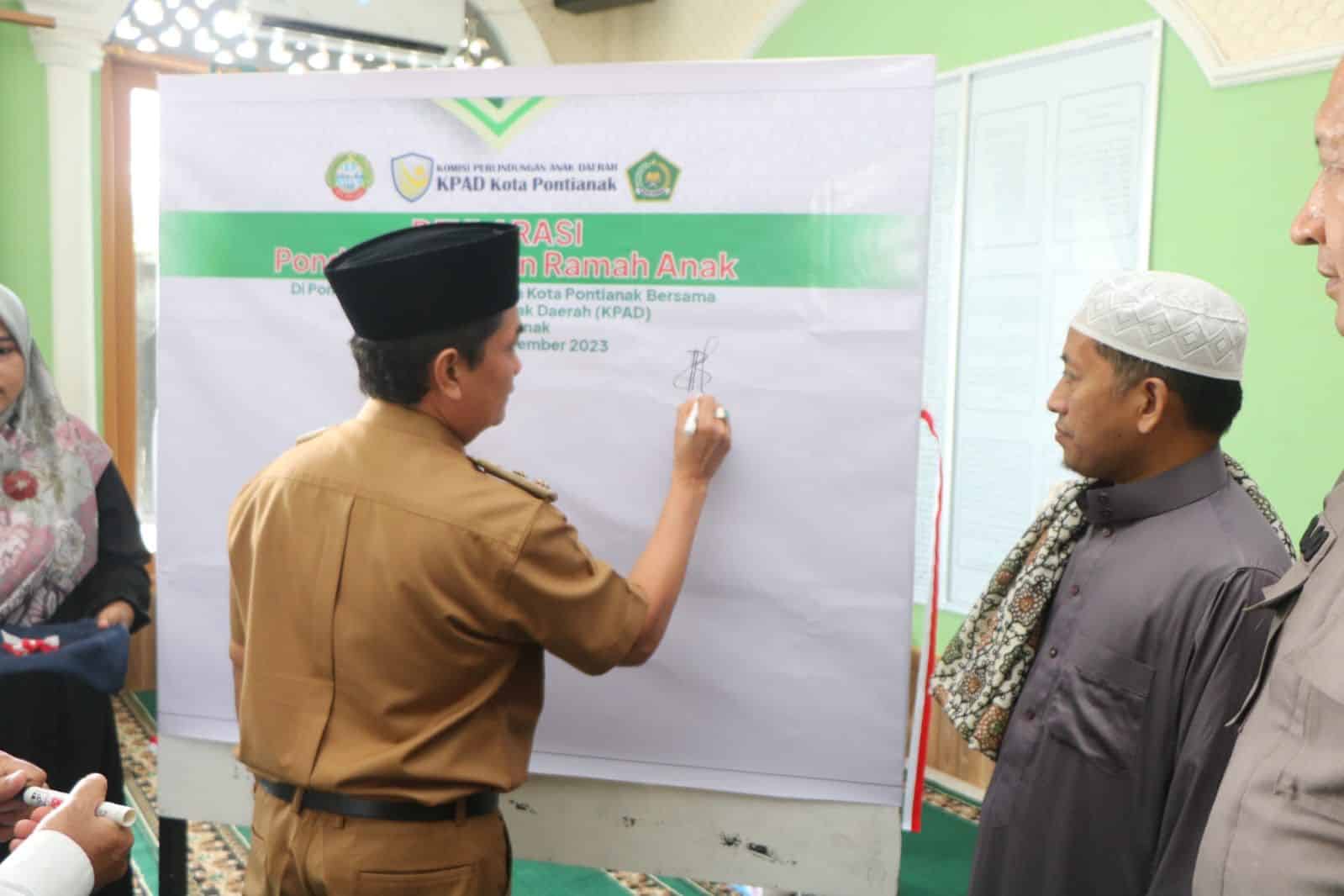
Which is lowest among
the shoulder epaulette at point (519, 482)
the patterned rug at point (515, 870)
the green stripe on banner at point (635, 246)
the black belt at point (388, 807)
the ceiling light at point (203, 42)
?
the patterned rug at point (515, 870)

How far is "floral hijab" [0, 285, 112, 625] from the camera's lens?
2.02m

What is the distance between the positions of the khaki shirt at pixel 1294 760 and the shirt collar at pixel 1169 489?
37 cm

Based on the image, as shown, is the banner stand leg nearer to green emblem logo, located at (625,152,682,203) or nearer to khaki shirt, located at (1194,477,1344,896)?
green emblem logo, located at (625,152,682,203)

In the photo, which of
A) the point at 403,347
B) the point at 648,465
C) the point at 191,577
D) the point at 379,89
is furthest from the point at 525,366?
the point at 191,577

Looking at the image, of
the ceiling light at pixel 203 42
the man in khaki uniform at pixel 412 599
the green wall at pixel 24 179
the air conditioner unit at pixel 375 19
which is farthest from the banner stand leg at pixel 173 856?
the ceiling light at pixel 203 42

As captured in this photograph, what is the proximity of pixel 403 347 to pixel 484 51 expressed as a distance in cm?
367

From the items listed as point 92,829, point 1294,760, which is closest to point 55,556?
point 92,829

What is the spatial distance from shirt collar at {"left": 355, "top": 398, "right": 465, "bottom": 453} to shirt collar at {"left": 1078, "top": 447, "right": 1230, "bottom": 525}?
2.83 feet

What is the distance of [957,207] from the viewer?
10.8ft

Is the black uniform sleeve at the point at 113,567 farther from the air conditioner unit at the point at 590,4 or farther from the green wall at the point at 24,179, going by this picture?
the air conditioner unit at the point at 590,4

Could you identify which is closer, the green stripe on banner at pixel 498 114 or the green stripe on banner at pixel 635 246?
the green stripe on banner at pixel 635 246

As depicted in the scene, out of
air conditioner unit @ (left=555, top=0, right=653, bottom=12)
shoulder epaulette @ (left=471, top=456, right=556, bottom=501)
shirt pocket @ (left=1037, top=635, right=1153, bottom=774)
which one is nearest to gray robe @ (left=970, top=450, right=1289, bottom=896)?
shirt pocket @ (left=1037, top=635, right=1153, bottom=774)

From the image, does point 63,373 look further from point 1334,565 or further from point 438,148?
point 1334,565

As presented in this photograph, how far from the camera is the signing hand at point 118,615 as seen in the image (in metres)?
2.06
